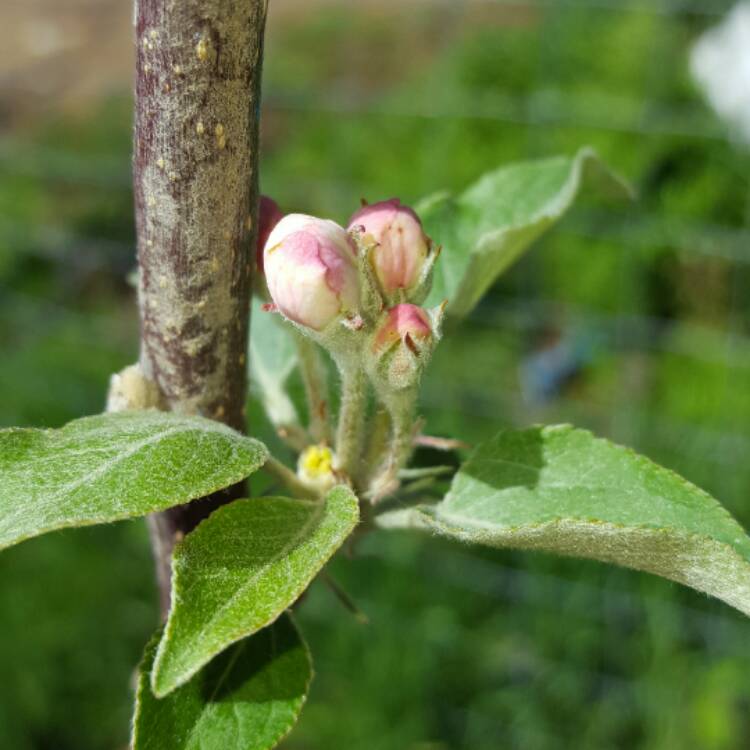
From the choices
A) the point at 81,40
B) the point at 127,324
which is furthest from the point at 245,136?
the point at 81,40

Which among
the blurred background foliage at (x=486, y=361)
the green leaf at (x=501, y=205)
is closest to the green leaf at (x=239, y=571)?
the green leaf at (x=501, y=205)

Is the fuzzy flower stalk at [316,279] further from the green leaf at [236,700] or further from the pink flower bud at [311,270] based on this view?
the green leaf at [236,700]

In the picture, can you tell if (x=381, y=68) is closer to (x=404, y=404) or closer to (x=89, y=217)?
(x=89, y=217)

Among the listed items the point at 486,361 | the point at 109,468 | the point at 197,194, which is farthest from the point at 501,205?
the point at 486,361

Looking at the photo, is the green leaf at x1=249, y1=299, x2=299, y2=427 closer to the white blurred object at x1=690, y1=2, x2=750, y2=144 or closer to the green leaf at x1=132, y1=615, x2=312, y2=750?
the green leaf at x1=132, y1=615, x2=312, y2=750

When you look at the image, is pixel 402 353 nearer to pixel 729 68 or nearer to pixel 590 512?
pixel 590 512

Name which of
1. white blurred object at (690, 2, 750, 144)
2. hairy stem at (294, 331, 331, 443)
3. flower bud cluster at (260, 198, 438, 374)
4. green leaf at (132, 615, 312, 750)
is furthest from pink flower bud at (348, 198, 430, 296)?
white blurred object at (690, 2, 750, 144)
